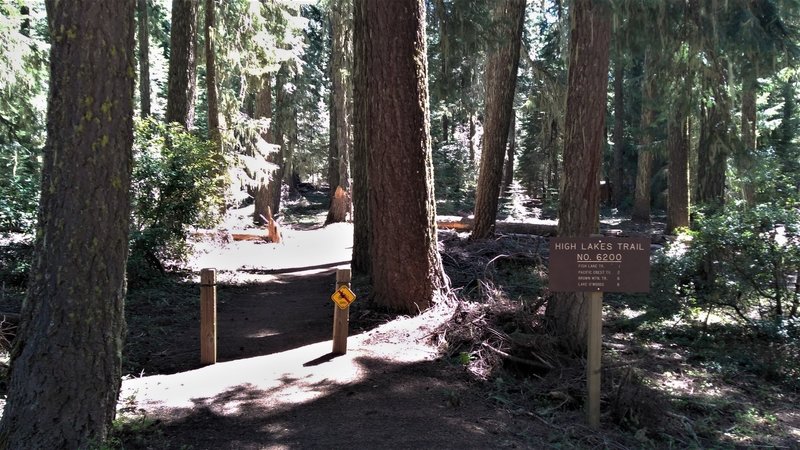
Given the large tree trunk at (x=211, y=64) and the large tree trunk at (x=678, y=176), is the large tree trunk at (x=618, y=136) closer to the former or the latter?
the large tree trunk at (x=678, y=176)

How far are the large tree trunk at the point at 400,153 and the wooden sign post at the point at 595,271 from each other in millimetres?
2858

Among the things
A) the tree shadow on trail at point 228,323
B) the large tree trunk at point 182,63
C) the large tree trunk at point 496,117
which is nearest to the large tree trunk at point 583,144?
the tree shadow on trail at point 228,323

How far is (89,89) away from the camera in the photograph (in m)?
3.87

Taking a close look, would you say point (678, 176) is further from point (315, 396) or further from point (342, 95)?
point (315, 396)

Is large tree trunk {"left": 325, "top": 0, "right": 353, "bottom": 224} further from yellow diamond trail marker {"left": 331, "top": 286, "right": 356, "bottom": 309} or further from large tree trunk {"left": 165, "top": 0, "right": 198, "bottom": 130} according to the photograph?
yellow diamond trail marker {"left": 331, "top": 286, "right": 356, "bottom": 309}

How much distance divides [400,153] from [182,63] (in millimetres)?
8951

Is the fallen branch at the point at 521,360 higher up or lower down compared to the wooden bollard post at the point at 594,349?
lower down

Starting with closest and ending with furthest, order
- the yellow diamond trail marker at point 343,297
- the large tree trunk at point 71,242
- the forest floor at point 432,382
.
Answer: the large tree trunk at point 71,242, the forest floor at point 432,382, the yellow diamond trail marker at point 343,297

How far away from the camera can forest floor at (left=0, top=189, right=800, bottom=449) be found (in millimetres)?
4898

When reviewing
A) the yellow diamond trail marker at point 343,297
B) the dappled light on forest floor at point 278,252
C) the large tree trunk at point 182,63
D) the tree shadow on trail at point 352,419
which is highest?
the large tree trunk at point 182,63

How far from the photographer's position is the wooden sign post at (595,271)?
5121 mm

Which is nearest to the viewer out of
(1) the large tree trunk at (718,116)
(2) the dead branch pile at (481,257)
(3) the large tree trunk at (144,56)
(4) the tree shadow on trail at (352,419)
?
(4) the tree shadow on trail at (352,419)

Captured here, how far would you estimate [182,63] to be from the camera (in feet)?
46.4

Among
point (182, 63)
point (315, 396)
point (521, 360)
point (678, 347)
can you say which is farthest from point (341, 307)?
point (182, 63)
